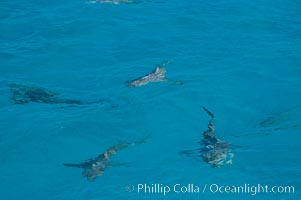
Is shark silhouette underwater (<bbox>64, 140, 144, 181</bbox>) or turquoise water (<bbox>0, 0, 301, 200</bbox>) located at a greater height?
turquoise water (<bbox>0, 0, 301, 200</bbox>)

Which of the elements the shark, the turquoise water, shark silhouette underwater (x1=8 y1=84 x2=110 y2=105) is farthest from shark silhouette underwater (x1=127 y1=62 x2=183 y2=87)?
shark silhouette underwater (x1=8 y1=84 x2=110 y2=105)

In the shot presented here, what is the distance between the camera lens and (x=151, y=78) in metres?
11.9

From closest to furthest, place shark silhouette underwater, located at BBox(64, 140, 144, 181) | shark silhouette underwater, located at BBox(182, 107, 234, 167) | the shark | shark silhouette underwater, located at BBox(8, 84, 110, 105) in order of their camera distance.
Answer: shark silhouette underwater, located at BBox(64, 140, 144, 181) < shark silhouette underwater, located at BBox(182, 107, 234, 167) < shark silhouette underwater, located at BBox(8, 84, 110, 105) < the shark

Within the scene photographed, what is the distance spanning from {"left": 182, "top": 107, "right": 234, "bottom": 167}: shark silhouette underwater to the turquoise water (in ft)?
0.43

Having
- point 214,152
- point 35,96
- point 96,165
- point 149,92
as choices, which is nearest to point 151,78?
point 149,92

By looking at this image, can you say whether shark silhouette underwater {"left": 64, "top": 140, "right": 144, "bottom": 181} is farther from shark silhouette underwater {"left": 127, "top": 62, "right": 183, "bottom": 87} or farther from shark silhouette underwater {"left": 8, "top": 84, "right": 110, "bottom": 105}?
shark silhouette underwater {"left": 127, "top": 62, "right": 183, "bottom": 87}

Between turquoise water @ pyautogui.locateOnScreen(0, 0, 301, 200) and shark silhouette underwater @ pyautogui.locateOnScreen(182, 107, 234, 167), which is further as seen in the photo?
shark silhouette underwater @ pyautogui.locateOnScreen(182, 107, 234, 167)

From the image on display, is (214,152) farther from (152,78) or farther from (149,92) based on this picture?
(152,78)

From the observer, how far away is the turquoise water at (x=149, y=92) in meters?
9.40

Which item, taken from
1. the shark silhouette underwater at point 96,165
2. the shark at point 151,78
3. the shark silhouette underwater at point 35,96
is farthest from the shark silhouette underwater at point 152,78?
the shark silhouette underwater at point 96,165

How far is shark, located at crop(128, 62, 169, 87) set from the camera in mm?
11773

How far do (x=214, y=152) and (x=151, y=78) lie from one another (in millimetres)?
3063

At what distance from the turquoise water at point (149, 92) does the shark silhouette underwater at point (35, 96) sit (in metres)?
0.16

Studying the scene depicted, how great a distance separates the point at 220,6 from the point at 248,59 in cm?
355
